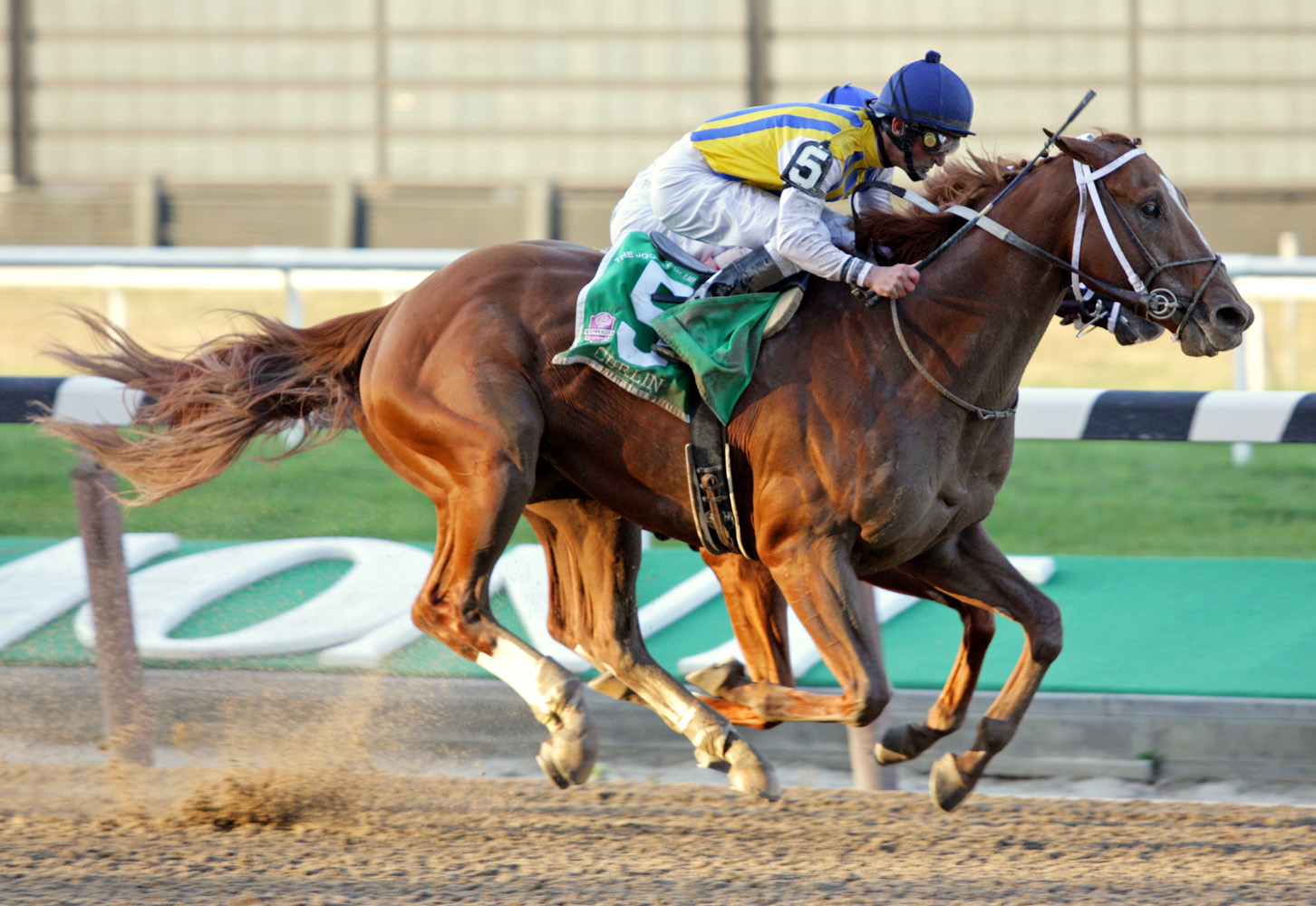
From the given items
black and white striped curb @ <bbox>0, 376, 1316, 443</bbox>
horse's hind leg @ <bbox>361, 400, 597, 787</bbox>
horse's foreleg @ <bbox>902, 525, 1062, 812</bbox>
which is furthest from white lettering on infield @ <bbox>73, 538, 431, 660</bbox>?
horse's foreleg @ <bbox>902, 525, 1062, 812</bbox>

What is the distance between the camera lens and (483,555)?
11.8 ft

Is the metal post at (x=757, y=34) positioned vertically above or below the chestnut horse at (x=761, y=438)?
above

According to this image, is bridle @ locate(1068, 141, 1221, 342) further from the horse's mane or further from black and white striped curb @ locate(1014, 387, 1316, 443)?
black and white striped curb @ locate(1014, 387, 1316, 443)

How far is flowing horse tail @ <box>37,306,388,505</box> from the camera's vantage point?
12.9ft

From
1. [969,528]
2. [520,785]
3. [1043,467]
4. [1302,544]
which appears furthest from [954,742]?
[1043,467]

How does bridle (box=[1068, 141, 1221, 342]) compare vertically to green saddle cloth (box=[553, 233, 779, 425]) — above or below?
above

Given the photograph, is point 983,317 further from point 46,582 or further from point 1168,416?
point 46,582

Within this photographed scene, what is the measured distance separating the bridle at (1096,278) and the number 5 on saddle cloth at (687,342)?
315 millimetres

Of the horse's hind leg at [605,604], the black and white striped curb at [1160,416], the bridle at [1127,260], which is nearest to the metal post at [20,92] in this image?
the black and white striped curb at [1160,416]

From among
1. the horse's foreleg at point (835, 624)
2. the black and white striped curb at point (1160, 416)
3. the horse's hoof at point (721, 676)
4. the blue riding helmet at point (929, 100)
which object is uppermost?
the blue riding helmet at point (929, 100)

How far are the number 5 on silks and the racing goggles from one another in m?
0.24

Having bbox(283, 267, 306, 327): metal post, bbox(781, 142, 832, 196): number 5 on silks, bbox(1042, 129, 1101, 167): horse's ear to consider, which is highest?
bbox(1042, 129, 1101, 167): horse's ear

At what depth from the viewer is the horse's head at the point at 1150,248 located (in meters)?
3.11

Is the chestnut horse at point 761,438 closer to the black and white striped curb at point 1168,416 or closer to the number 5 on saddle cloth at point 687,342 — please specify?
the number 5 on saddle cloth at point 687,342
